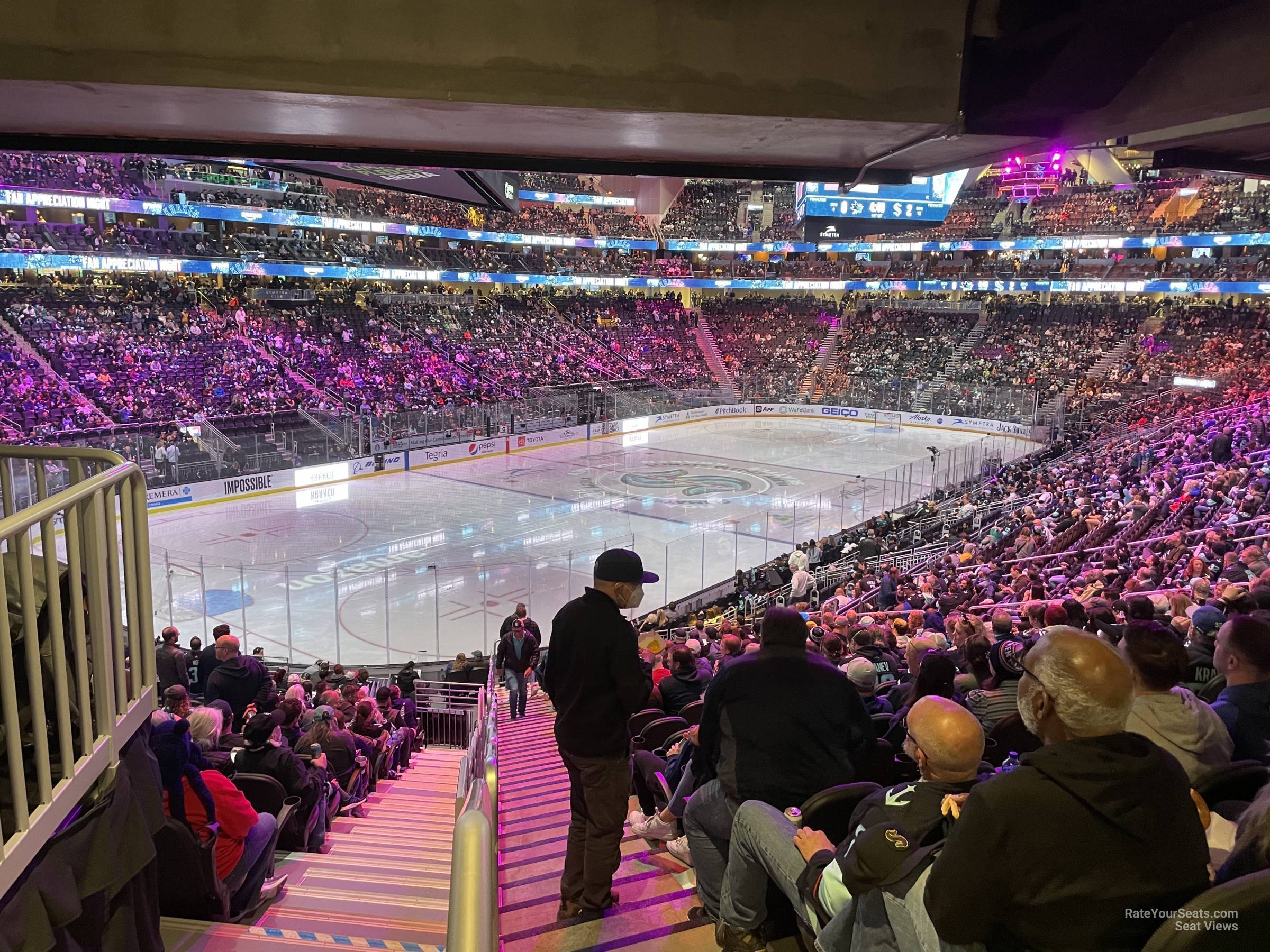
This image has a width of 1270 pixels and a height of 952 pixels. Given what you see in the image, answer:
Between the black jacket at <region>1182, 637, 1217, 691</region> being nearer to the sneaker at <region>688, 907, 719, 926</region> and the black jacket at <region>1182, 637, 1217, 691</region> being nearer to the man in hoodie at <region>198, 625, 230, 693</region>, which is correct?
the sneaker at <region>688, 907, 719, 926</region>

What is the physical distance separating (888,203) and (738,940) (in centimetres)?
1718

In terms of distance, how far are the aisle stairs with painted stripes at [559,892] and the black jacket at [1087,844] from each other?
1495 mm

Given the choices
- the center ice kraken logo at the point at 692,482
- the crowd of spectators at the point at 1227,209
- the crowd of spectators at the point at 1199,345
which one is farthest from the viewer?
the crowd of spectators at the point at 1227,209

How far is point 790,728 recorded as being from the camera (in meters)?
3.14

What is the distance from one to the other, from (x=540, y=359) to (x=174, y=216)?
16.8m

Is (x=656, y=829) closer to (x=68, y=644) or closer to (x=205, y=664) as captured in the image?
(x=68, y=644)

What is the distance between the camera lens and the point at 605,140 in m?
3.48

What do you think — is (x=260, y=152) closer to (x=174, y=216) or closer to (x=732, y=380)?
(x=174, y=216)

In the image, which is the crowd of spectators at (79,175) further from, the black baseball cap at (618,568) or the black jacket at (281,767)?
the black baseball cap at (618,568)

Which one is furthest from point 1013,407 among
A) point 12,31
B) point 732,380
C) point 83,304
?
point 12,31

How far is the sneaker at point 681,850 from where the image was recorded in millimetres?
3936

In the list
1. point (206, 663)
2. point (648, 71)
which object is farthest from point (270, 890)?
point (206, 663)

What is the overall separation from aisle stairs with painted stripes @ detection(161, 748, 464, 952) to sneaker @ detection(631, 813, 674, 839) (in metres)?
0.95

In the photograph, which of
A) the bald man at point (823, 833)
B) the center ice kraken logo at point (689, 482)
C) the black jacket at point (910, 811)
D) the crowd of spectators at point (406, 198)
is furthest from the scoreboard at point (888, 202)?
the black jacket at point (910, 811)
